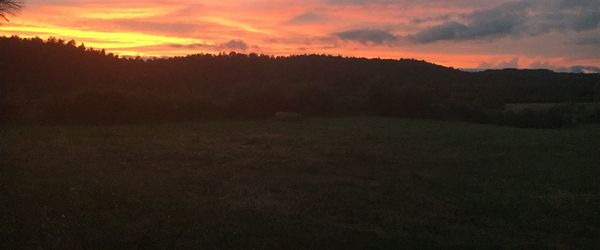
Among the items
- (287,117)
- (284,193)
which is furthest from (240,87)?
(284,193)

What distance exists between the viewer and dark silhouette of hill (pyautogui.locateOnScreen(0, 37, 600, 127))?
20594mm

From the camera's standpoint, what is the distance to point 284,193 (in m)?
8.30

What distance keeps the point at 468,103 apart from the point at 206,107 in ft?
54.5

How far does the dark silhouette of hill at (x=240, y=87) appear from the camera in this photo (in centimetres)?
2059

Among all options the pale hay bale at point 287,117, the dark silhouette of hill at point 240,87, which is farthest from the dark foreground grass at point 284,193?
the pale hay bale at point 287,117

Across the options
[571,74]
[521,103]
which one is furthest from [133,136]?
[571,74]

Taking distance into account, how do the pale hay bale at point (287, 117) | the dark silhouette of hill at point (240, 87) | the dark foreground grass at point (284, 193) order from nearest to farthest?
the dark foreground grass at point (284, 193) < the dark silhouette of hill at point (240, 87) < the pale hay bale at point (287, 117)

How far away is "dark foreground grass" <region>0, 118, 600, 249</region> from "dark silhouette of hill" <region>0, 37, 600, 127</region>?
4.80 metres

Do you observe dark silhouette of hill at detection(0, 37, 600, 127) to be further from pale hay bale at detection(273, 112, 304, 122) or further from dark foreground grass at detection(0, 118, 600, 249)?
dark foreground grass at detection(0, 118, 600, 249)

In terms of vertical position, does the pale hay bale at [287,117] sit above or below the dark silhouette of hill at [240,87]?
below

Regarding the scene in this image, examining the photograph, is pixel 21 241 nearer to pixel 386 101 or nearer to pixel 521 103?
pixel 386 101

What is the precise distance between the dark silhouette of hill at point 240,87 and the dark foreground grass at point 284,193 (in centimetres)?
480

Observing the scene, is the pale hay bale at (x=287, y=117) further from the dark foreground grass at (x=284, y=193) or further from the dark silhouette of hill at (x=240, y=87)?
the dark foreground grass at (x=284, y=193)

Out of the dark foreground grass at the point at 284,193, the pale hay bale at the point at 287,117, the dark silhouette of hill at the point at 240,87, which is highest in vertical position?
Result: the dark silhouette of hill at the point at 240,87
